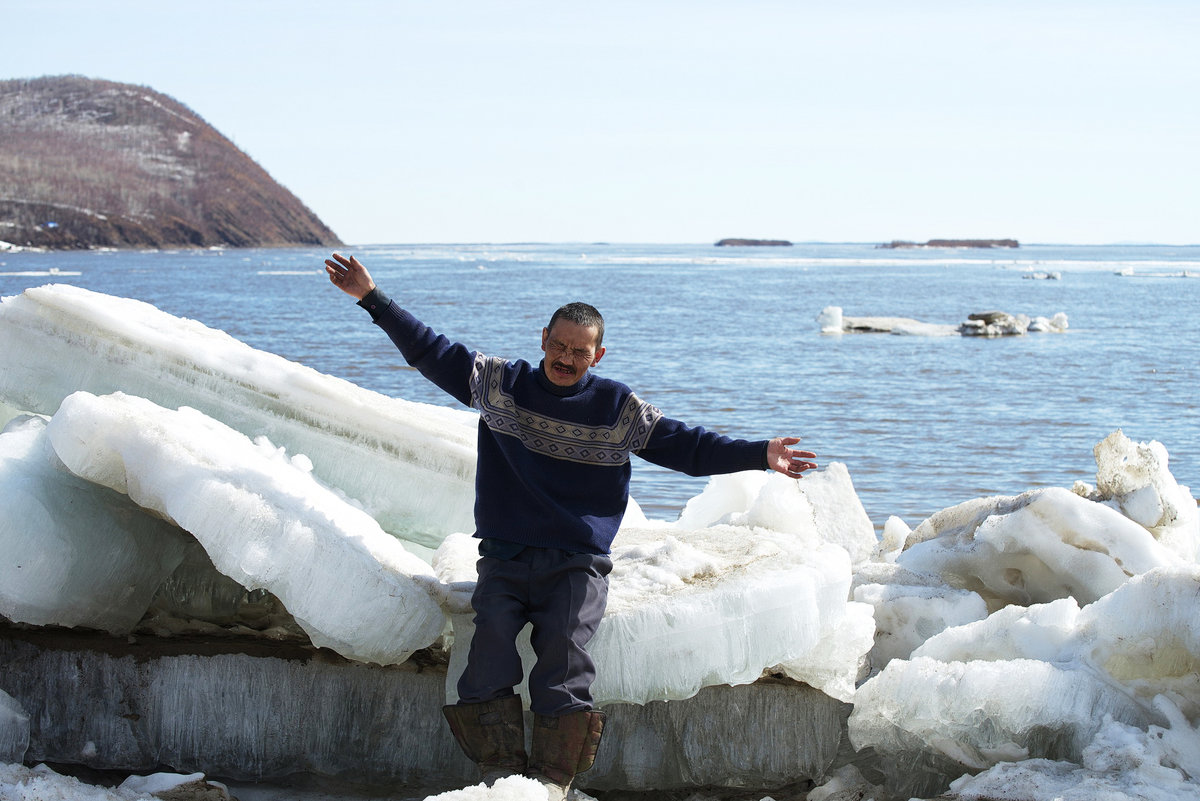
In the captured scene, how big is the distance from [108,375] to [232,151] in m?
173

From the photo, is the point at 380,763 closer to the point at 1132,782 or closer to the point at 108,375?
the point at 108,375

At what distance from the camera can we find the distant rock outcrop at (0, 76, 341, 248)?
13088 cm

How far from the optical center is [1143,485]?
464cm

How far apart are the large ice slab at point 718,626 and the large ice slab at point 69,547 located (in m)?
1.06

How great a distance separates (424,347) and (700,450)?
84cm

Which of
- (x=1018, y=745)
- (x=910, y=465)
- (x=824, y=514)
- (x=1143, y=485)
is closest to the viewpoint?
(x=1018, y=745)

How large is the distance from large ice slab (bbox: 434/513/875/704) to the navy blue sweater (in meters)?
0.23

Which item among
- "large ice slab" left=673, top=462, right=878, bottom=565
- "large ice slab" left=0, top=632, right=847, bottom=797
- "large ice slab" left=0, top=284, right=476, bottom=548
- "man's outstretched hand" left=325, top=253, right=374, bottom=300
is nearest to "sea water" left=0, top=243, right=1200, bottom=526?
"large ice slab" left=673, top=462, right=878, bottom=565

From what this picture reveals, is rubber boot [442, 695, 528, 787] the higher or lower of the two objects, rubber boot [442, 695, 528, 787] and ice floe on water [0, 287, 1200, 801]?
the lower

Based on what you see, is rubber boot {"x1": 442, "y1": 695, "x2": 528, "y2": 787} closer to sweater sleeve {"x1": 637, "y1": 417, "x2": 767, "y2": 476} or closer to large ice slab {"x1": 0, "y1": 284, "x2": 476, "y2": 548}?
sweater sleeve {"x1": 637, "y1": 417, "x2": 767, "y2": 476}

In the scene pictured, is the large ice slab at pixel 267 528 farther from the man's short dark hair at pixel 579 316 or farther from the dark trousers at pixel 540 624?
the man's short dark hair at pixel 579 316

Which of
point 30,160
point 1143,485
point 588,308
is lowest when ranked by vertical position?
point 1143,485

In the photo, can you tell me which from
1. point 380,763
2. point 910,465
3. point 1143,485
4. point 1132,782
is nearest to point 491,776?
point 380,763

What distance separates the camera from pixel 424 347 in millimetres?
3514
